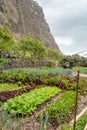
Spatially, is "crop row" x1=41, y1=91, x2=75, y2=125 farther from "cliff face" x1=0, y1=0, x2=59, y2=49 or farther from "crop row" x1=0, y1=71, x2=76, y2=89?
"cliff face" x1=0, y1=0, x2=59, y2=49

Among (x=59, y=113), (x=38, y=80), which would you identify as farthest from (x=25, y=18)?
(x=59, y=113)

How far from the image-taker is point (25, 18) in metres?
136

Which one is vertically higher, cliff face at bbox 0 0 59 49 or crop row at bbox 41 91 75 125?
cliff face at bbox 0 0 59 49

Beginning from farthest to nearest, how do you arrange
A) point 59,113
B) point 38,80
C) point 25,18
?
point 25,18
point 38,80
point 59,113

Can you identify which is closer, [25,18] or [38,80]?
[38,80]

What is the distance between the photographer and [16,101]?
9305 mm

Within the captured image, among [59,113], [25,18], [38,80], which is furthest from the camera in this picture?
[25,18]

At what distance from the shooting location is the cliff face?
112 m

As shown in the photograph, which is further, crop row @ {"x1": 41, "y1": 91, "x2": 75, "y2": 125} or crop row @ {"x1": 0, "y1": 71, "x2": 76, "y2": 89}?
crop row @ {"x1": 0, "y1": 71, "x2": 76, "y2": 89}

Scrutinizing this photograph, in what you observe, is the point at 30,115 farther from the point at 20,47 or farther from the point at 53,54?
the point at 53,54

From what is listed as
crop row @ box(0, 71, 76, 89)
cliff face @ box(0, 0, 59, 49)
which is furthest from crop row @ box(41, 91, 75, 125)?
cliff face @ box(0, 0, 59, 49)

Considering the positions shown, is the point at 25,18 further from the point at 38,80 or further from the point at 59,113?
the point at 59,113

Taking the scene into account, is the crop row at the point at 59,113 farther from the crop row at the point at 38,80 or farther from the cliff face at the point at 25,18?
the cliff face at the point at 25,18

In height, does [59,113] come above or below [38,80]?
below
